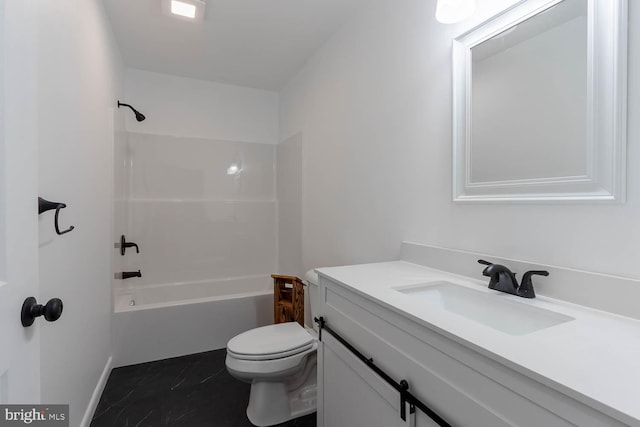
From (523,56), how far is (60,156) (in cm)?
178

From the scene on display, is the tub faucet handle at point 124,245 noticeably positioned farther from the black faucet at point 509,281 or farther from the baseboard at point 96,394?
the black faucet at point 509,281

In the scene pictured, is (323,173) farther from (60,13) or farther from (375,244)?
(60,13)

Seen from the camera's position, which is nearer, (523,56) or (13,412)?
(13,412)

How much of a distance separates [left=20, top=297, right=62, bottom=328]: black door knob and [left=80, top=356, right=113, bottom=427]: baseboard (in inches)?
51.1

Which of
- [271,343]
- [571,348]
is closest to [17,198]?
[571,348]

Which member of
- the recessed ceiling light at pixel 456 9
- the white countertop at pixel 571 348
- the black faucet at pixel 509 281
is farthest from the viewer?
the recessed ceiling light at pixel 456 9

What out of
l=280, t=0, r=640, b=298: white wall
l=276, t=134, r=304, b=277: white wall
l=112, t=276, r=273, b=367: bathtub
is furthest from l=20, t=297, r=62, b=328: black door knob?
l=276, t=134, r=304, b=277: white wall

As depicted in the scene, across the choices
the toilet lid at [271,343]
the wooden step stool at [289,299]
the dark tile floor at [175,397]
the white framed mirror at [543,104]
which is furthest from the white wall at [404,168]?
the dark tile floor at [175,397]

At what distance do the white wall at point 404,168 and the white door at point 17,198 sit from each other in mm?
1333

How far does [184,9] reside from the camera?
1.84m

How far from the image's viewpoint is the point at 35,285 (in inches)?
27.7

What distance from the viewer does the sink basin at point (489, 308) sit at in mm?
845

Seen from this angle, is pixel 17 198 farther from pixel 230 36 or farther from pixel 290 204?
pixel 290 204

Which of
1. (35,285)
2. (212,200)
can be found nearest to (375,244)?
(35,285)
